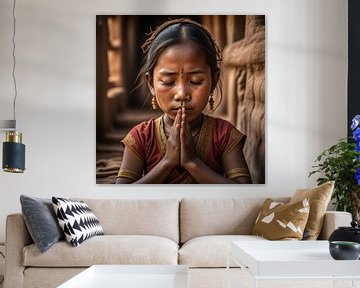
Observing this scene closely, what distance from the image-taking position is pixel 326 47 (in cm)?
489

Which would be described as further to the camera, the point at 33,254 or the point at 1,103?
the point at 1,103

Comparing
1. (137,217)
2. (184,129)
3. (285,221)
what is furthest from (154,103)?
(285,221)

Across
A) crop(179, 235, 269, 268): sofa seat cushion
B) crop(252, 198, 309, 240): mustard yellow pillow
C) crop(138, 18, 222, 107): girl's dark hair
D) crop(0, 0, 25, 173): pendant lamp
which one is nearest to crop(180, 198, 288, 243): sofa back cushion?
crop(252, 198, 309, 240): mustard yellow pillow

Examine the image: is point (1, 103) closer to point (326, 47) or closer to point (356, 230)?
point (326, 47)

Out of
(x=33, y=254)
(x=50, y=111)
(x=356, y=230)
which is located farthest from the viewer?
(x=50, y=111)

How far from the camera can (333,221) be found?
146 inches

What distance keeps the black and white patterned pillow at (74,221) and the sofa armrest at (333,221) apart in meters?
1.54

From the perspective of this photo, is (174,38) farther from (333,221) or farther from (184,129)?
(333,221)

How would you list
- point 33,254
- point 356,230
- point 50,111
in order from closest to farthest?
1. point 356,230
2. point 33,254
3. point 50,111

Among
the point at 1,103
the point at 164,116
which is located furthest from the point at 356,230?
the point at 1,103

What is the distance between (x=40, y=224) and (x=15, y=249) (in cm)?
24

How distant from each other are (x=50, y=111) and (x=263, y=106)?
5.84 ft

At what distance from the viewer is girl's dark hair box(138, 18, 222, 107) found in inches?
192

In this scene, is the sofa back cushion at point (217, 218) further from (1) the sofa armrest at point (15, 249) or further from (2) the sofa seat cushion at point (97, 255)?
(1) the sofa armrest at point (15, 249)
